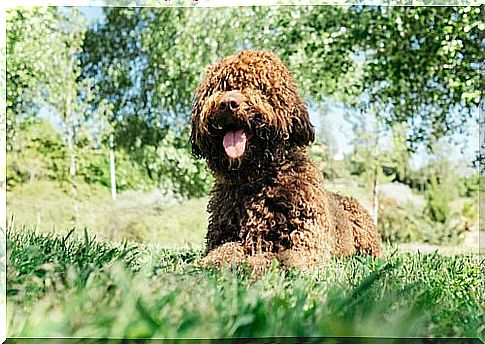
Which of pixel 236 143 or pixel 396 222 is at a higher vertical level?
pixel 236 143

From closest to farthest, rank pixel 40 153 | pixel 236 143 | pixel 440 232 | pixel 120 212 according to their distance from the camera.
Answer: pixel 236 143 < pixel 40 153 < pixel 120 212 < pixel 440 232

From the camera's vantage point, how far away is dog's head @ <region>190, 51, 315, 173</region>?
2648 mm

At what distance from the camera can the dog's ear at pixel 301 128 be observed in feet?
9.16

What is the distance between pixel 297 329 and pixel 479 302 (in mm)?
734

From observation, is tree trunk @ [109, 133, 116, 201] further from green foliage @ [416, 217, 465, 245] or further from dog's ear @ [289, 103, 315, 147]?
dog's ear @ [289, 103, 315, 147]

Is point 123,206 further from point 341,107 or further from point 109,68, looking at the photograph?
point 341,107

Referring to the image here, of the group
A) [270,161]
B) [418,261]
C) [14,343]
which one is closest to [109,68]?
[270,161]

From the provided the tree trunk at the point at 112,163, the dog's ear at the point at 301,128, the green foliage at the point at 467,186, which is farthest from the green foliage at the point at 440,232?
the dog's ear at the point at 301,128

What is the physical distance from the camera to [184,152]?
16.8ft

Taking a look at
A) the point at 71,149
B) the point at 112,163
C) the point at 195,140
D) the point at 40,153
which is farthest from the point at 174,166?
the point at 195,140

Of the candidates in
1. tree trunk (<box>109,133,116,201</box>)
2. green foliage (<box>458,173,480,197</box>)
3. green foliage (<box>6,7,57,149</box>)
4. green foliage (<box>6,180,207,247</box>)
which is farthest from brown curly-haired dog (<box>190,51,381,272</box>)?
green foliage (<box>458,173,480,197</box>)

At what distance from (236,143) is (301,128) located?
0.29m

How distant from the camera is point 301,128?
2.81 metres

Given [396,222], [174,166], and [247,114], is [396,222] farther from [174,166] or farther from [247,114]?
[247,114]
